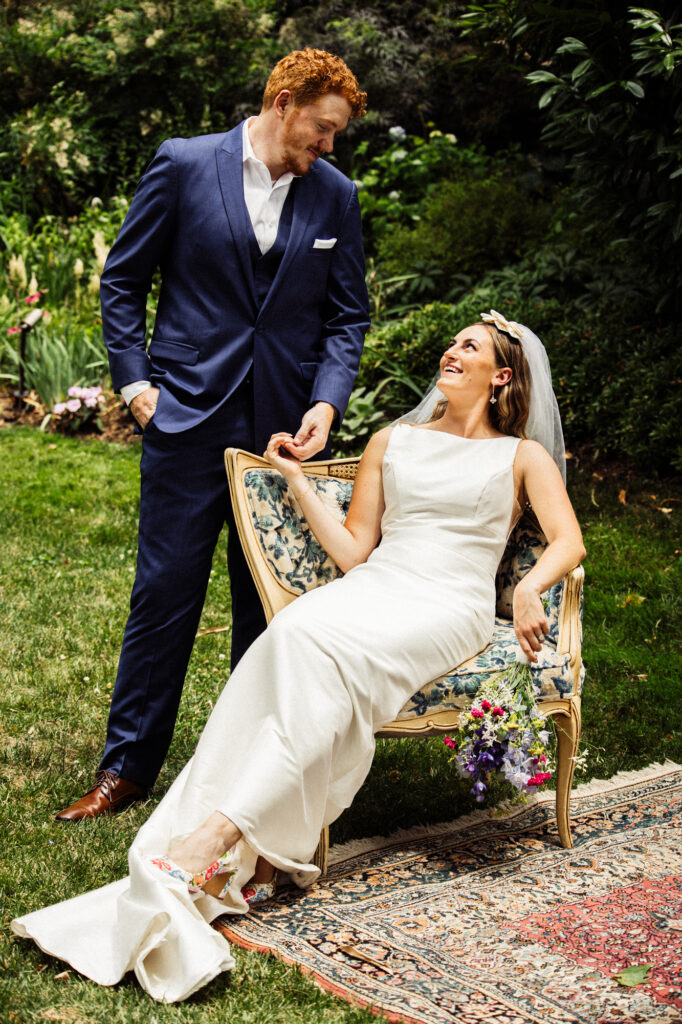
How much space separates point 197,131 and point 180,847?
1084cm

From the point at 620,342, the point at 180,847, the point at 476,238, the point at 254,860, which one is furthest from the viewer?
the point at 476,238

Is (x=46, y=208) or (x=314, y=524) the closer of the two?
(x=314, y=524)

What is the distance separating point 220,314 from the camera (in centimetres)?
317

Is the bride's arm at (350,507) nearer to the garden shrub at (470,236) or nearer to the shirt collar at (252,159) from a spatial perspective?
the shirt collar at (252,159)

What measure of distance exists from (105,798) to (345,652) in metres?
1.01

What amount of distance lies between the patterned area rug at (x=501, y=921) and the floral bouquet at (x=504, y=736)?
0.96 ft

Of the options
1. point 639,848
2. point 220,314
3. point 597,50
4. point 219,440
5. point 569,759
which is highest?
point 597,50

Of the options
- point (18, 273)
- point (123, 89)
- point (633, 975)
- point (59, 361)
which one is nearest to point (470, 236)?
point (59, 361)

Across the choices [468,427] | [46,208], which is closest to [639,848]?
[468,427]

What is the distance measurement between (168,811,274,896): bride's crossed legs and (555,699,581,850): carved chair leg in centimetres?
112

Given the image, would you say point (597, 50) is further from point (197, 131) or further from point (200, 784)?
point (197, 131)

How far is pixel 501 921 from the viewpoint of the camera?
8.70 ft

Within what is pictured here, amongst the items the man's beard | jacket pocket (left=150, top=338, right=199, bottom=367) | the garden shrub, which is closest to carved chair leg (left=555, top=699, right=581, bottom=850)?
jacket pocket (left=150, top=338, right=199, bottom=367)

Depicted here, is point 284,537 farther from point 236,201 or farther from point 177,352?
point 236,201
